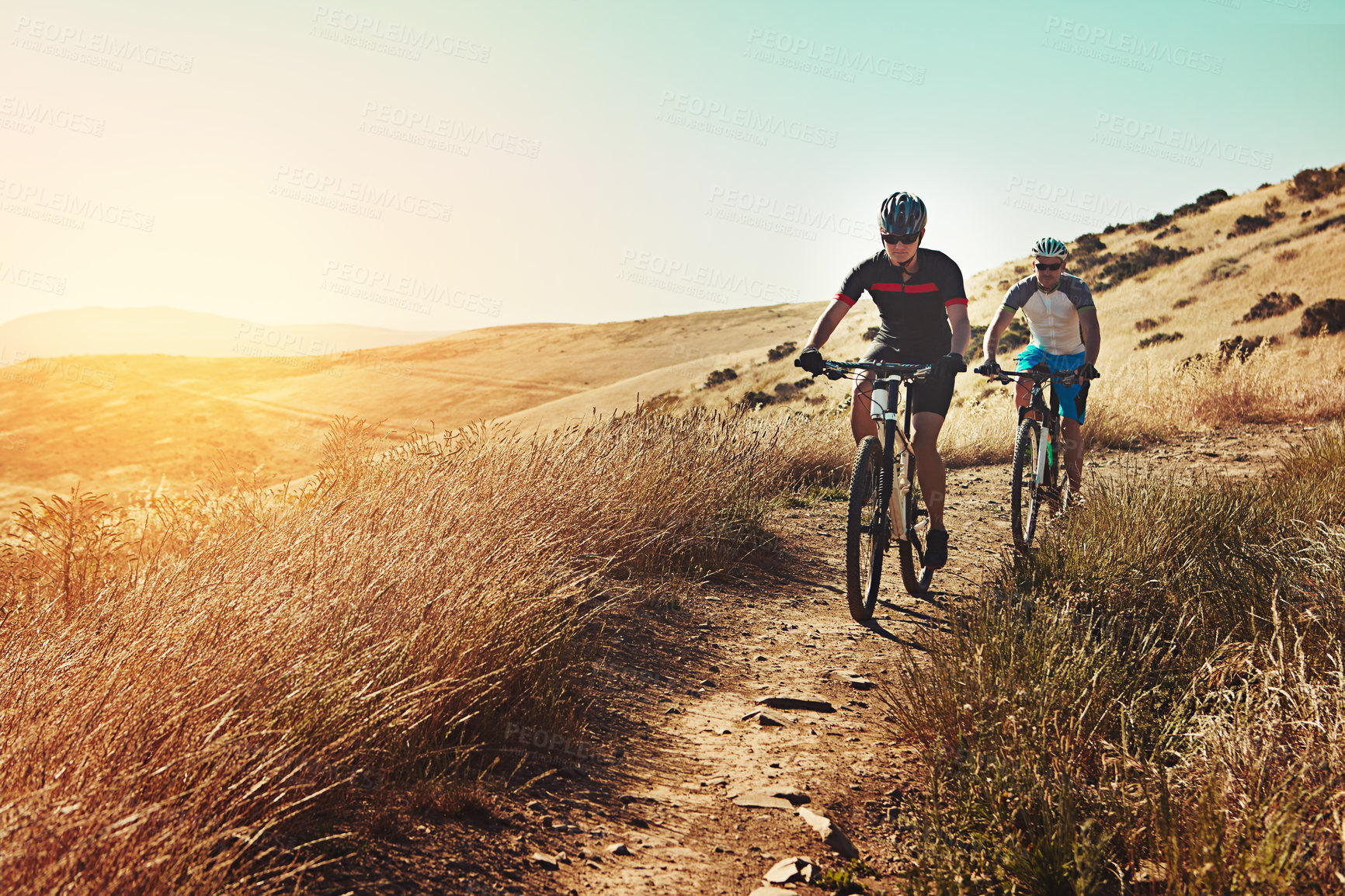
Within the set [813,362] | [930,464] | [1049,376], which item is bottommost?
[930,464]

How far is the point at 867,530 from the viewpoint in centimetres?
538

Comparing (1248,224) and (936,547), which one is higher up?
(1248,224)

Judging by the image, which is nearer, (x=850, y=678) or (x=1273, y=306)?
(x=850, y=678)

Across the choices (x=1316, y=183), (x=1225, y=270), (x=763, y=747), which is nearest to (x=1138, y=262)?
(x=1225, y=270)

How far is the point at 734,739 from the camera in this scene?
3594 millimetres

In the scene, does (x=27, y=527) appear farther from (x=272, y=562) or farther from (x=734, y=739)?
(x=734, y=739)

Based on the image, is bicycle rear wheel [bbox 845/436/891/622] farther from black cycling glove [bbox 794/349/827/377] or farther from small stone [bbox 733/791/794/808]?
small stone [bbox 733/791/794/808]

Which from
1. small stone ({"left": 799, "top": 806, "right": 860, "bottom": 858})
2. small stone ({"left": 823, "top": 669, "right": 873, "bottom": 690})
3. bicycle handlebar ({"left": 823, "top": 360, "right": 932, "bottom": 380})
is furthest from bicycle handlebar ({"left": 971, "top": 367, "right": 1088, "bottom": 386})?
small stone ({"left": 799, "top": 806, "right": 860, "bottom": 858})

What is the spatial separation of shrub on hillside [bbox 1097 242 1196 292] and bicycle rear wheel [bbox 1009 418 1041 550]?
38.3 metres

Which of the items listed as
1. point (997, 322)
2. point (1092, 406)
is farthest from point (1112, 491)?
point (1092, 406)

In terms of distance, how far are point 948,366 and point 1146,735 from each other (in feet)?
8.17

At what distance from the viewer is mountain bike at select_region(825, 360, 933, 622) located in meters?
5.22

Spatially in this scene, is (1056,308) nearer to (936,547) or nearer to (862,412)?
(862,412)

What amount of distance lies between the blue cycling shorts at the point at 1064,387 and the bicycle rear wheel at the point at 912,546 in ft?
8.10
